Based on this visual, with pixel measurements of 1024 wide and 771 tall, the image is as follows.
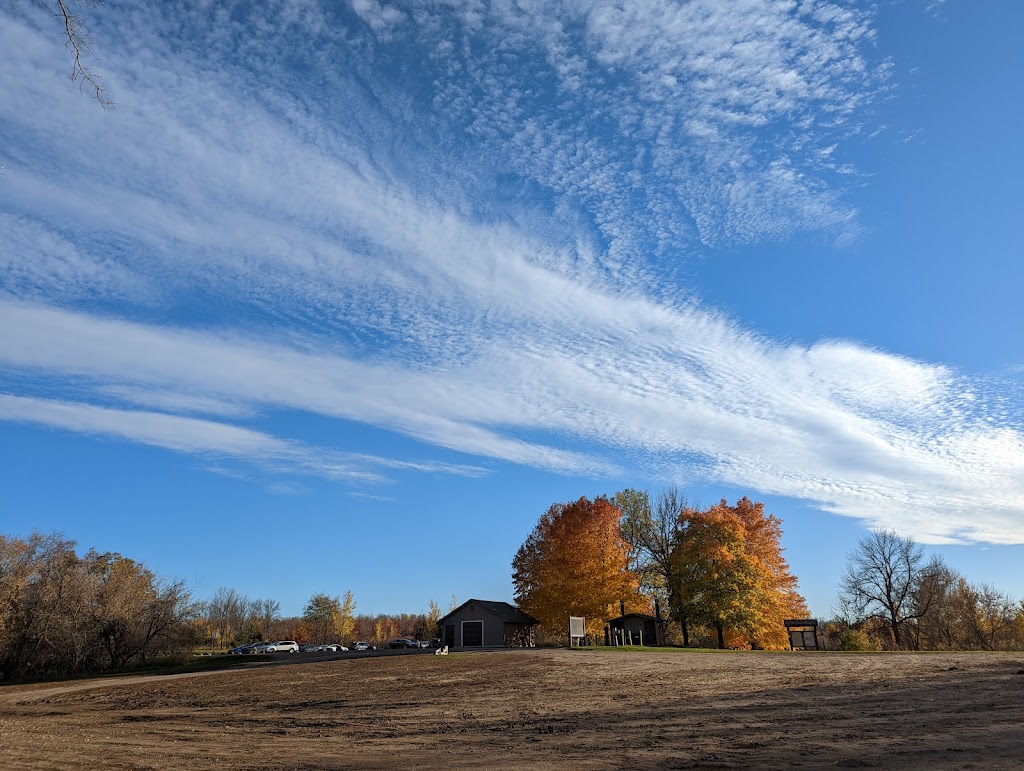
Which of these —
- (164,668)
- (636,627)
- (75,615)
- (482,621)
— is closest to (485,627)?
(482,621)

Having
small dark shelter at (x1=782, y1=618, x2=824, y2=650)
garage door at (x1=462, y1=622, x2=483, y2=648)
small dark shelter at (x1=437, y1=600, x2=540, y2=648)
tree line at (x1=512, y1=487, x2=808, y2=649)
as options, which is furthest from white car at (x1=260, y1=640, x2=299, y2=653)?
small dark shelter at (x1=782, y1=618, x2=824, y2=650)

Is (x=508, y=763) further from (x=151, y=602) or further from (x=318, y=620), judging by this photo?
(x=318, y=620)

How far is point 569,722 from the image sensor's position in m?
12.9

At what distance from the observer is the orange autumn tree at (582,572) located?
48.8 m

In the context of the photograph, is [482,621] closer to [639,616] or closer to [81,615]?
[639,616]

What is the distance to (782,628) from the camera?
4903 cm

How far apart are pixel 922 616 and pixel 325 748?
6294 cm

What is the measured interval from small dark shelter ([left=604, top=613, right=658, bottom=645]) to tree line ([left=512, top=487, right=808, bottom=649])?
3.13 feet

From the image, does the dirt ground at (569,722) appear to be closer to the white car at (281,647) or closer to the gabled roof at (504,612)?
the gabled roof at (504,612)

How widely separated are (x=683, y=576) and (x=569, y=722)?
40.3 m

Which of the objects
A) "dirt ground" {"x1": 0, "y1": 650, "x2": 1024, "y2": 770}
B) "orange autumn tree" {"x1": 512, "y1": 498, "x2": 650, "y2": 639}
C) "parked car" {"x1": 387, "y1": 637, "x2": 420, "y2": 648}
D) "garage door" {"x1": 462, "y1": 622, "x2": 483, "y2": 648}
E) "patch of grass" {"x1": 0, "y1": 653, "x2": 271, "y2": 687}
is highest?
"orange autumn tree" {"x1": 512, "y1": 498, "x2": 650, "y2": 639}

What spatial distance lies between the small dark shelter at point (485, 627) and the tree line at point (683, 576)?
493 cm

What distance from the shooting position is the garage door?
2271 inches

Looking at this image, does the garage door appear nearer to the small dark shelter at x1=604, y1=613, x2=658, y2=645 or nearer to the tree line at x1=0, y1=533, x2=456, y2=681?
the small dark shelter at x1=604, y1=613, x2=658, y2=645
